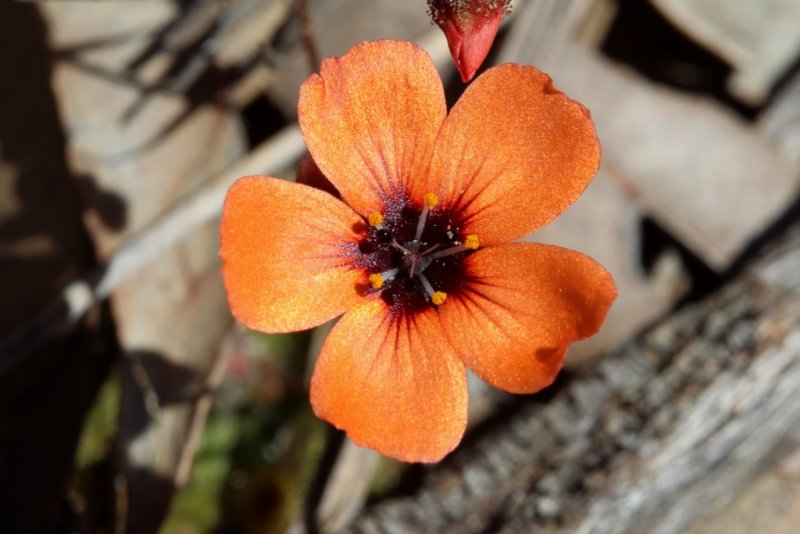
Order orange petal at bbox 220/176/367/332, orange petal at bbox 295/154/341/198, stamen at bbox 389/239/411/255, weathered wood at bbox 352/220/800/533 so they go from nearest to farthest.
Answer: orange petal at bbox 220/176/367/332 → orange petal at bbox 295/154/341/198 → stamen at bbox 389/239/411/255 → weathered wood at bbox 352/220/800/533

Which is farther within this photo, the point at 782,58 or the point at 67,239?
the point at 782,58

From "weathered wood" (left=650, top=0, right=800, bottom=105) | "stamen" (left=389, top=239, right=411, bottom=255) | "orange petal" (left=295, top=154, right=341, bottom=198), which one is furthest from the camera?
"weathered wood" (left=650, top=0, right=800, bottom=105)

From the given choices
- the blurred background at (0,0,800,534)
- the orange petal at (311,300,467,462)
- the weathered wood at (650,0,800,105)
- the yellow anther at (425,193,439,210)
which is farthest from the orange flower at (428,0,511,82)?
the weathered wood at (650,0,800,105)

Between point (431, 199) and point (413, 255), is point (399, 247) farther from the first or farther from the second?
point (431, 199)

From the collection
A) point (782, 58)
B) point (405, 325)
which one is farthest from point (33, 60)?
point (782, 58)

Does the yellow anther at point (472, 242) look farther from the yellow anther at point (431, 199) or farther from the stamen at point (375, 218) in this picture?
the stamen at point (375, 218)

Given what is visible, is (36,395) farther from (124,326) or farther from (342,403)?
(342,403)

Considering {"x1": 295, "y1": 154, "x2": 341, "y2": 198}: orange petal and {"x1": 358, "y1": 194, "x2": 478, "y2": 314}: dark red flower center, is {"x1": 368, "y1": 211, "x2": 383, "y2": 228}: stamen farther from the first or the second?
{"x1": 295, "y1": 154, "x2": 341, "y2": 198}: orange petal
